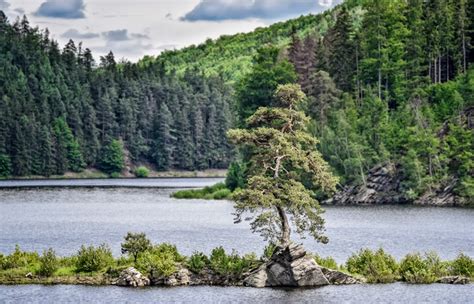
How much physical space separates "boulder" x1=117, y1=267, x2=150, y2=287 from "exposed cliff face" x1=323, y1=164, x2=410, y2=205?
227 ft

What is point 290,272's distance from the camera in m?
52.5

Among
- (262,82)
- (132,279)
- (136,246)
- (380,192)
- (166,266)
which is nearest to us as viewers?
(132,279)

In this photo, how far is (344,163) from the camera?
120 metres

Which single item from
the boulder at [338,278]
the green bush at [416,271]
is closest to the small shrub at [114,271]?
the boulder at [338,278]

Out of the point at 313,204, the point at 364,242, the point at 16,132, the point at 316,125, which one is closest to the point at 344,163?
the point at 316,125

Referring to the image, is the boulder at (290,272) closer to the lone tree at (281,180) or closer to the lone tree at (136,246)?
the lone tree at (281,180)

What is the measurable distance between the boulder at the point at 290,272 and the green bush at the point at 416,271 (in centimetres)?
470

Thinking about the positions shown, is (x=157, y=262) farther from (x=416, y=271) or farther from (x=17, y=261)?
(x=416, y=271)

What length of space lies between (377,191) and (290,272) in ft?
227

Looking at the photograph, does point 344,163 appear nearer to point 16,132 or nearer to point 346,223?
point 346,223

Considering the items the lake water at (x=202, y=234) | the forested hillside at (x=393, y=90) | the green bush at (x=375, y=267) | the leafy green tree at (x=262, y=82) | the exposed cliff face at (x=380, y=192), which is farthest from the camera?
the leafy green tree at (x=262, y=82)

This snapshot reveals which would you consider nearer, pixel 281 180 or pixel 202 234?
pixel 281 180

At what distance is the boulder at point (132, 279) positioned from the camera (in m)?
52.1

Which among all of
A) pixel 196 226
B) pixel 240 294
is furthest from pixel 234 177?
pixel 240 294
